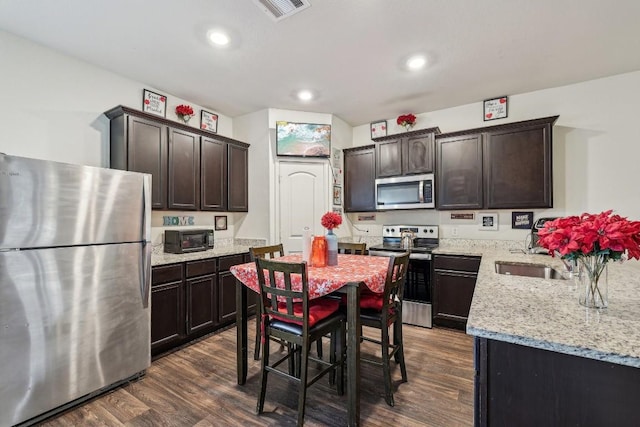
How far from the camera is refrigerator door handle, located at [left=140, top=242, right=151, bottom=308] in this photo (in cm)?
232

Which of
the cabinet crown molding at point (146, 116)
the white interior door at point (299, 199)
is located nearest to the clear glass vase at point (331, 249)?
the white interior door at point (299, 199)

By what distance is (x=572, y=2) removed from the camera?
196 cm

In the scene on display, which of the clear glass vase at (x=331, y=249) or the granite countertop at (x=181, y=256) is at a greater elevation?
the clear glass vase at (x=331, y=249)

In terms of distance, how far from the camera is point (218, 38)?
2.36m

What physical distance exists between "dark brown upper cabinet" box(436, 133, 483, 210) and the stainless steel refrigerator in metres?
3.21

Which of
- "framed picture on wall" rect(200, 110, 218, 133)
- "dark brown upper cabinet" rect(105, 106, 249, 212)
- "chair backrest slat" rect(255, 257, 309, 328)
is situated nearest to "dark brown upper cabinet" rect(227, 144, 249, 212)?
"dark brown upper cabinet" rect(105, 106, 249, 212)

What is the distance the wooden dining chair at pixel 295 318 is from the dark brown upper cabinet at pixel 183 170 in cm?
184

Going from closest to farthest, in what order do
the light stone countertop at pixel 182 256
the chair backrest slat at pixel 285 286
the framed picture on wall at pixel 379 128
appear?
the chair backrest slat at pixel 285 286 → the light stone countertop at pixel 182 256 → the framed picture on wall at pixel 379 128

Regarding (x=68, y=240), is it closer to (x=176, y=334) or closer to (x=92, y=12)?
(x=176, y=334)

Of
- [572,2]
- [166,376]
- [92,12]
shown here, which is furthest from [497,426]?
[92,12]

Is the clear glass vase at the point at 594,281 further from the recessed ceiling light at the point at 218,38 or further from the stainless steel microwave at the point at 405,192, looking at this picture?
the recessed ceiling light at the point at 218,38

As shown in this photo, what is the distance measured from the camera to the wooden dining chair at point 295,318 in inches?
67.9

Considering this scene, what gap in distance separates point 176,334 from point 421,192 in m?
3.15

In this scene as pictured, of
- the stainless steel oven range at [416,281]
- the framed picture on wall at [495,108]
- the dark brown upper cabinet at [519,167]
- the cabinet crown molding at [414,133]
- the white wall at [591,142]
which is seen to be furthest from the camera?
the cabinet crown molding at [414,133]
